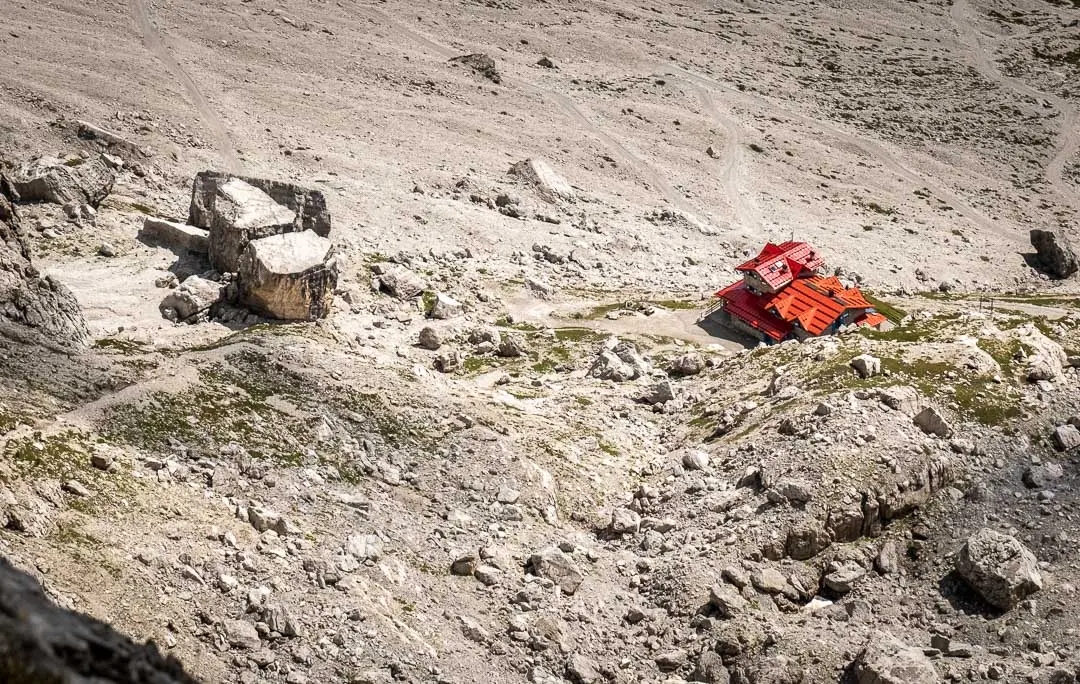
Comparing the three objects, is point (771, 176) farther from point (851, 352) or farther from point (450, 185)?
point (851, 352)

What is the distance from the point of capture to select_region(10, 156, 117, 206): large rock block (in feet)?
177

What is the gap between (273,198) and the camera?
56.8 meters

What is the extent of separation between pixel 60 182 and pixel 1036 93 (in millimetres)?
109821

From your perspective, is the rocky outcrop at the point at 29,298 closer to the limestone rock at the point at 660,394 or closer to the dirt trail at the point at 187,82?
the limestone rock at the point at 660,394

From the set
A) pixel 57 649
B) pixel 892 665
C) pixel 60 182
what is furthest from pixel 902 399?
pixel 60 182

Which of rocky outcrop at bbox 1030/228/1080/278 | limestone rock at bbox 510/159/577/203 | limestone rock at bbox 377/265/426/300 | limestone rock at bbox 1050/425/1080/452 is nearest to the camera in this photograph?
limestone rock at bbox 1050/425/1080/452

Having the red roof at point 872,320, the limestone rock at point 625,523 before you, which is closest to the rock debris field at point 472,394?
the limestone rock at point 625,523

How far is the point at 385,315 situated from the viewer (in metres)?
52.9

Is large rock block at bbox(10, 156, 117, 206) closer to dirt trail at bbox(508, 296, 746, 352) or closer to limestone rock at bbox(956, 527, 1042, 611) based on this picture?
dirt trail at bbox(508, 296, 746, 352)

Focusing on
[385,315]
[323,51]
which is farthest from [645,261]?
[323,51]

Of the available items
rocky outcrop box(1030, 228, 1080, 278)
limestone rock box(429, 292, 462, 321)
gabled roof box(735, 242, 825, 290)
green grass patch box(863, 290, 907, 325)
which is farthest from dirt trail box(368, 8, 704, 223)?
limestone rock box(429, 292, 462, 321)

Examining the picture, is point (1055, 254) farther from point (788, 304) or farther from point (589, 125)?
point (589, 125)

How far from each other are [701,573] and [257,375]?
16857mm

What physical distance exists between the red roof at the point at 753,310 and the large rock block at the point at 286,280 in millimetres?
23321
